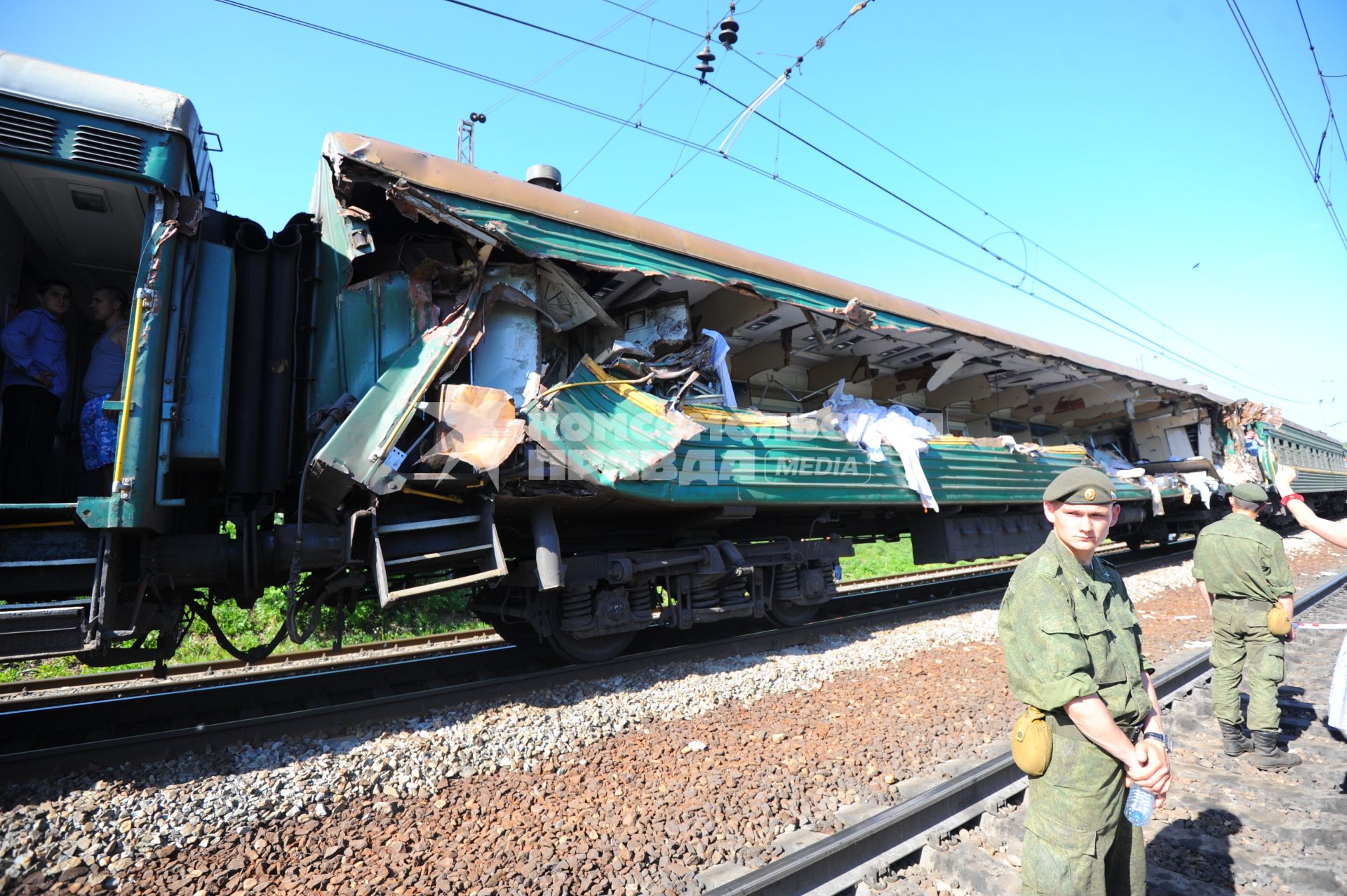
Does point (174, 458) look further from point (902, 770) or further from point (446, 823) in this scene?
point (902, 770)

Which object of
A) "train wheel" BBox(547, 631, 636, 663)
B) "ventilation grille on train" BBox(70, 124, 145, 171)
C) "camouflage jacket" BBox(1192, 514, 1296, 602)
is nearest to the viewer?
"ventilation grille on train" BBox(70, 124, 145, 171)

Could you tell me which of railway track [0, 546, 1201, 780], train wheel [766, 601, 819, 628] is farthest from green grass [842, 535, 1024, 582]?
railway track [0, 546, 1201, 780]

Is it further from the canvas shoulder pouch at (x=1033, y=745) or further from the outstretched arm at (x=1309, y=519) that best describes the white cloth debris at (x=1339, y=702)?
the canvas shoulder pouch at (x=1033, y=745)

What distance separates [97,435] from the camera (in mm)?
3924

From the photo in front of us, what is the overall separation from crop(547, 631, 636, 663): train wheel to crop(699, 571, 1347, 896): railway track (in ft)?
9.16

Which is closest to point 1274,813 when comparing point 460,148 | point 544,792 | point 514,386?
point 544,792

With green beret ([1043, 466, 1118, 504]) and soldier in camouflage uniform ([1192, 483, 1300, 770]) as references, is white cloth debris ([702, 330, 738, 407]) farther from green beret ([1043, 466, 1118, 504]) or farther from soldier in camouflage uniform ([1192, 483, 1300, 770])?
green beret ([1043, 466, 1118, 504])

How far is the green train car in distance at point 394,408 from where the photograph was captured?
3545 mm

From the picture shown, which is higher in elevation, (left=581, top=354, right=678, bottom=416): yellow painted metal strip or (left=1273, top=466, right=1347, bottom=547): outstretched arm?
(left=581, top=354, right=678, bottom=416): yellow painted metal strip

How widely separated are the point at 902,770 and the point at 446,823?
2.23m

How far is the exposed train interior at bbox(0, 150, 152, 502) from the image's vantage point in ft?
12.4

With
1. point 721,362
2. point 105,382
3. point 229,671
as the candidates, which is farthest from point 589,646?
point 105,382

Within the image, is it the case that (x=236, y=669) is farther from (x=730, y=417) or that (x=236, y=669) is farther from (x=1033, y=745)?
(x=1033, y=745)

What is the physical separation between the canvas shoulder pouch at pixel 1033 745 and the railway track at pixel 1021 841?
Answer: 0.85m
